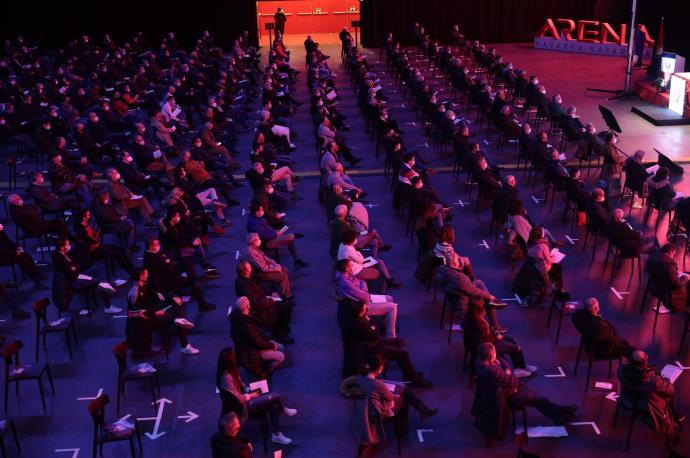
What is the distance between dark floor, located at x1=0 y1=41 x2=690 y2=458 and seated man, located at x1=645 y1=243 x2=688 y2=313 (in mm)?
392

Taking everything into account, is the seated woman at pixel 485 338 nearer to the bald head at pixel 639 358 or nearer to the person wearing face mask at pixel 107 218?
the bald head at pixel 639 358

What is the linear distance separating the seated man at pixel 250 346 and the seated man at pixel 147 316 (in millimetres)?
1199

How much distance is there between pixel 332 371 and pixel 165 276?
8.20 ft

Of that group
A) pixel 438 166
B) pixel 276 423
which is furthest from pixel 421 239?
pixel 438 166

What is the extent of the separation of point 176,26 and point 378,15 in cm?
826

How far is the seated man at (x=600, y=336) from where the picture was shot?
319 inches

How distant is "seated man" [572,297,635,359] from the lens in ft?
26.6

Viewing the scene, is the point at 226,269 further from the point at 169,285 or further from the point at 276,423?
the point at 276,423

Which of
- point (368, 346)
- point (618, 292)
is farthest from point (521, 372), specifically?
point (618, 292)

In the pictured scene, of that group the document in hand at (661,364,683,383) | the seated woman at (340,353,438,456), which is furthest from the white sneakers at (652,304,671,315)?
the seated woman at (340,353,438,456)

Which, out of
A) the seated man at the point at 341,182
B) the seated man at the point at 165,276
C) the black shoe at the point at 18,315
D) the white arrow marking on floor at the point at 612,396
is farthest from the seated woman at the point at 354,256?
the black shoe at the point at 18,315

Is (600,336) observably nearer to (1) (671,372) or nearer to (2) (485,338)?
(1) (671,372)

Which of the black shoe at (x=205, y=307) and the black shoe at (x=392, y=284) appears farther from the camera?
the black shoe at (x=392, y=284)

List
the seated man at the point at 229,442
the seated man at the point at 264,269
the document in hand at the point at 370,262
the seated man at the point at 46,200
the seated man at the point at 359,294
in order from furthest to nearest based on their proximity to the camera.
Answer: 1. the seated man at the point at 46,200
2. the document in hand at the point at 370,262
3. the seated man at the point at 264,269
4. the seated man at the point at 359,294
5. the seated man at the point at 229,442
